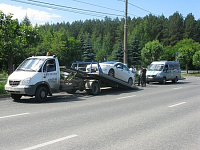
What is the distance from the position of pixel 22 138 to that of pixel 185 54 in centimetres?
5088

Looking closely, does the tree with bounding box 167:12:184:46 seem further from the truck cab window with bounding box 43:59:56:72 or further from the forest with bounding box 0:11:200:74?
the truck cab window with bounding box 43:59:56:72

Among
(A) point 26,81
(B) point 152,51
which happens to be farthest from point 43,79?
(B) point 152,51

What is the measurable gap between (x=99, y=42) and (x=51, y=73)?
114684 millimetres

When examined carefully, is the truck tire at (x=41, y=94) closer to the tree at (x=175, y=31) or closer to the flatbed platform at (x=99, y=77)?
Answer: the flatbed platform at (x=99, y=77)

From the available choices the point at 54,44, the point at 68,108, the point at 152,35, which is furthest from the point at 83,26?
the point at 68,108

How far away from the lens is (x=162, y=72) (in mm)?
24859

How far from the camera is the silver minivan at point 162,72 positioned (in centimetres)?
2466

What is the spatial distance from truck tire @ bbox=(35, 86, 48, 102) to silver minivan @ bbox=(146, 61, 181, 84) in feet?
49.2

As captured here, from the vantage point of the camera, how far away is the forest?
19.1m

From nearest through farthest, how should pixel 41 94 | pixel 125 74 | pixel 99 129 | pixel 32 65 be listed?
pixel 99 129 → pixel 41 94 → pixel 32 65 → pixel 125 74

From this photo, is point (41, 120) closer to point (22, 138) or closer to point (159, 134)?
point (22, 138)

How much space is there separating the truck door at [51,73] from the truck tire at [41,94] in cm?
48

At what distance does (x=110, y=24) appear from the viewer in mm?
141000

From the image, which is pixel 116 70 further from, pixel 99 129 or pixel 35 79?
pixel 99 129
